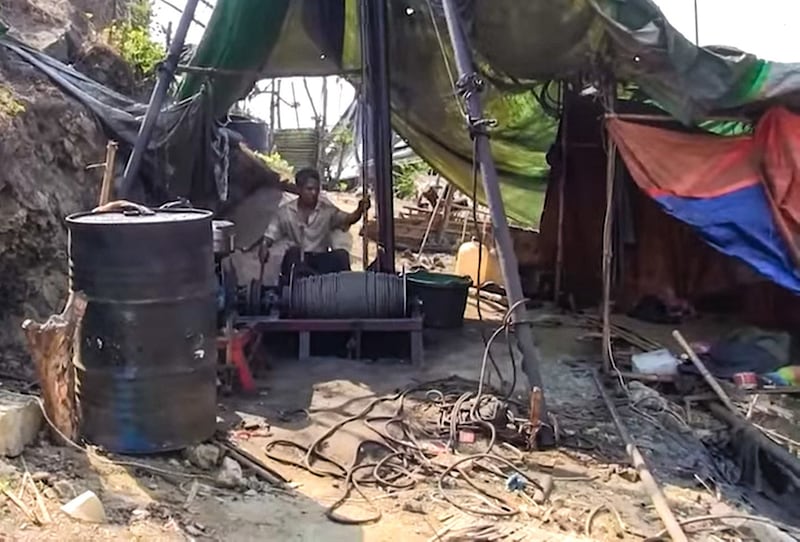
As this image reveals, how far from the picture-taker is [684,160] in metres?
7.66

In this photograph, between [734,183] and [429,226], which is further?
[429,226]

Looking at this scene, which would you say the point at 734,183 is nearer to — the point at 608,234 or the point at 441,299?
the point at 608,234

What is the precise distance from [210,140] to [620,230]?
14.7 ft

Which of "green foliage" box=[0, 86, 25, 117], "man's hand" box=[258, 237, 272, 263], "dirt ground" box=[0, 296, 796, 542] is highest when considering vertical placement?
"green foliage" box=[0, 86, 25, 117]

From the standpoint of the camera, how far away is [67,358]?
4902 millimetres

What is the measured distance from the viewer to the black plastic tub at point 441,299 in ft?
28.0

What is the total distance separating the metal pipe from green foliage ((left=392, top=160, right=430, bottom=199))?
1114 centimetres

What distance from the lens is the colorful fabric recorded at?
7504 mm

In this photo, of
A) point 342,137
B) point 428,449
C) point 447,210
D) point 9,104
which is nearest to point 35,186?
point 9,104

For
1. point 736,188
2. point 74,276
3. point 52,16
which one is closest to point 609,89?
point 736,188

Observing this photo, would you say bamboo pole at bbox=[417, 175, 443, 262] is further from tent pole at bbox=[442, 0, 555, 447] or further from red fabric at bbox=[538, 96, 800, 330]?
tent pole at bbox=[442, 0, 555, 447]

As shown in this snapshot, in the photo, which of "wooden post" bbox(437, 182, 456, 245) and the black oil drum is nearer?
the black oil drum

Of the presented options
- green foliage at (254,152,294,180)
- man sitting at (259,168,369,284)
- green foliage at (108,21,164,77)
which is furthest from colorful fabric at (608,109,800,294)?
green foliage at (254,152,294,180)

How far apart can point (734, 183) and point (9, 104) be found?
595 centimetres
